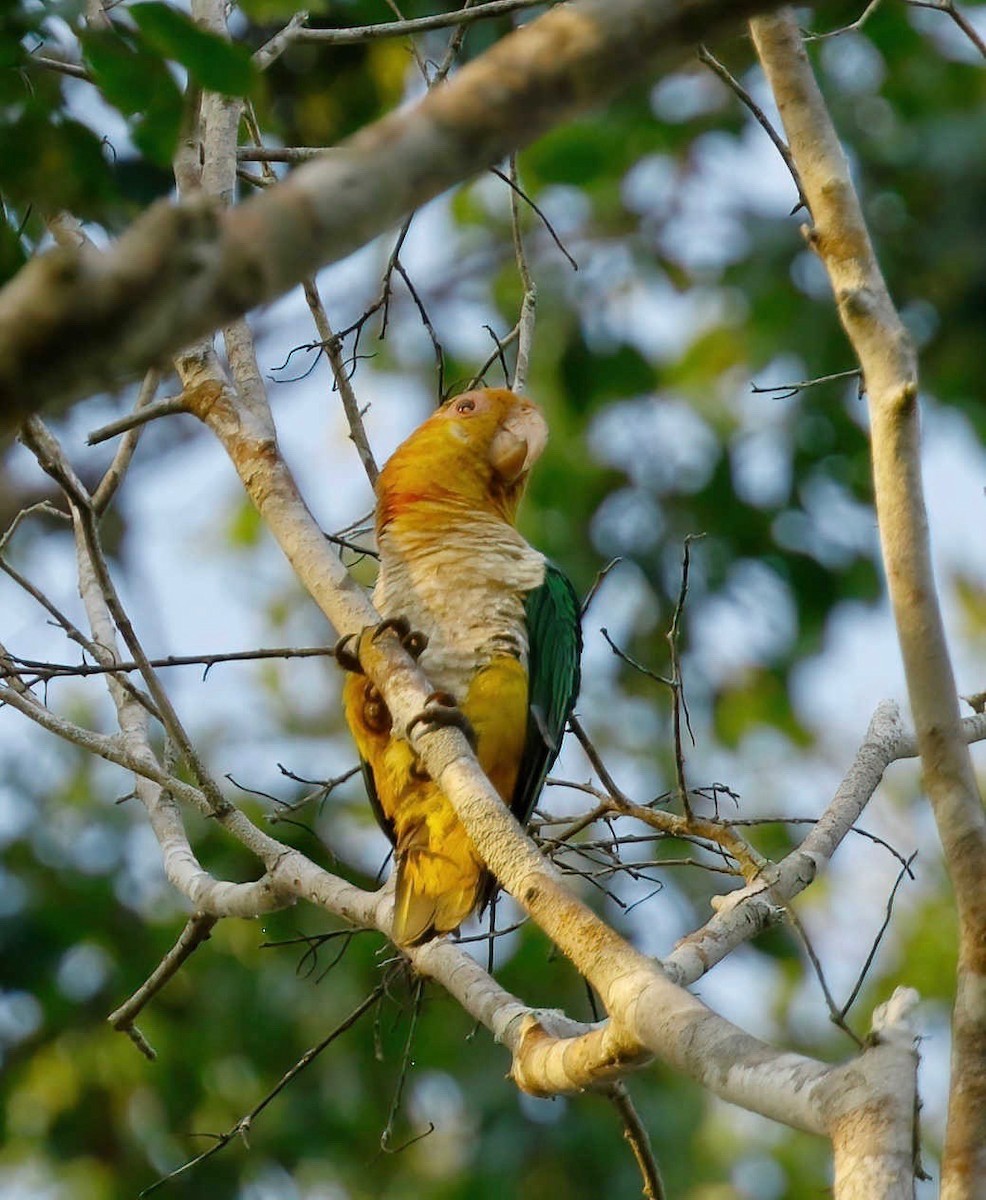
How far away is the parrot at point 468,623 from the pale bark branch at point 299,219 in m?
1.90

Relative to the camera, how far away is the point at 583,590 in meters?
6.78

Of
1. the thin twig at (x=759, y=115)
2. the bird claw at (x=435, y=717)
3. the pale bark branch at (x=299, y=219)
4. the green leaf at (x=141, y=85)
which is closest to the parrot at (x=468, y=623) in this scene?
the bird claw at (x=435, y=717)

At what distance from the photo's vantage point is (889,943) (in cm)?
823

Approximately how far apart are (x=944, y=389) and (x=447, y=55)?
4.36m

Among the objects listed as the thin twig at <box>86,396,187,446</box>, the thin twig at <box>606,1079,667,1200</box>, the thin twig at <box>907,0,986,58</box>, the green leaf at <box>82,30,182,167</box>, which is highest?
the thin twig at <box>907,0,986,58</box>

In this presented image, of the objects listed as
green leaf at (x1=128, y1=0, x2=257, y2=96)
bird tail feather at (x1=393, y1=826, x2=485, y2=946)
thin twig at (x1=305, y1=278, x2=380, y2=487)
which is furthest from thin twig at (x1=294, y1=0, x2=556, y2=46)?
bird tail feather at (x1=393, y1=826, x2=485, y2=946)

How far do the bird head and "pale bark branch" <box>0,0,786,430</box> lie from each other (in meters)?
2.64

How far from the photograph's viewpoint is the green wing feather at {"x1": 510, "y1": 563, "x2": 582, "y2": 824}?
3.65 m

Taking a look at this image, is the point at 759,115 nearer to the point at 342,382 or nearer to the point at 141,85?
the point at 342,382

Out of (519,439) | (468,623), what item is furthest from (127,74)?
(519,439)

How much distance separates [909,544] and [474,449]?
236 cm

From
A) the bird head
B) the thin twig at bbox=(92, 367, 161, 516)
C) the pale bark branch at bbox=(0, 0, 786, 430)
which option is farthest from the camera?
the bird head

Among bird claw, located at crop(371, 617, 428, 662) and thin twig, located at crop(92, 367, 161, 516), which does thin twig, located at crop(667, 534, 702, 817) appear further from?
thin twig, located at crop(92, 367, 161, 516)

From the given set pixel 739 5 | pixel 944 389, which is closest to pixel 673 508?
pixel 944 389
